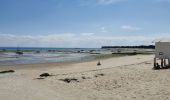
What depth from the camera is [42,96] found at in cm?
1251

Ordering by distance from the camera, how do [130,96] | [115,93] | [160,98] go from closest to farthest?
[160,98]
[130,96]
[115,93]

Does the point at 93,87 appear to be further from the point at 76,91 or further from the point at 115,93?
the point at 115,93

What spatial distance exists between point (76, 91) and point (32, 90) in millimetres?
2512

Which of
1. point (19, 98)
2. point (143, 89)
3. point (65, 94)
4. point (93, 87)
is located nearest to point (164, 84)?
point (143, 89)

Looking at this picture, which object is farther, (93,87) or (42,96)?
(93,87)

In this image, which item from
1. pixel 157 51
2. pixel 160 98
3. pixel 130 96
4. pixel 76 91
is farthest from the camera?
pixel 157 51

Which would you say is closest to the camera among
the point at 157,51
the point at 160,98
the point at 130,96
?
the point at 160,98

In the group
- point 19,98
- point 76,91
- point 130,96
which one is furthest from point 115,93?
point 19,98

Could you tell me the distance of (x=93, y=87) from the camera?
14273 mm

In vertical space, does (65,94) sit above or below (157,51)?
below

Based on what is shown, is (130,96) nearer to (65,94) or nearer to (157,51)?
(65,94)

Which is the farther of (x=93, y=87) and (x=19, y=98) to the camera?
(x=93, y=87)

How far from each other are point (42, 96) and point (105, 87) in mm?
3388

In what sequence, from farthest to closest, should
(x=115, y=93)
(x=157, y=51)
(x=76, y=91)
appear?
(x=157, y=51)
(x=76, y=91)
(x=115, y=93)
